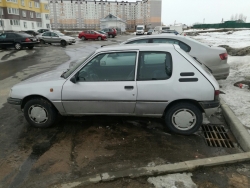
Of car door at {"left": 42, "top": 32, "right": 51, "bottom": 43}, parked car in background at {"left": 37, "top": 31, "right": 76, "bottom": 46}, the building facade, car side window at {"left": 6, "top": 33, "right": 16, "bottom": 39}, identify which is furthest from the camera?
the building facade

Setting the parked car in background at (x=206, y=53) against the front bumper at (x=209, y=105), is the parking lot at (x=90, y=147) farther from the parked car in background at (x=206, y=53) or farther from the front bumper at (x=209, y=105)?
the parked car in background at (x=206, y=53)

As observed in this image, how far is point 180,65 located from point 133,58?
85 centimetres

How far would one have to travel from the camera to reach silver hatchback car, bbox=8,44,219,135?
3.84 meters

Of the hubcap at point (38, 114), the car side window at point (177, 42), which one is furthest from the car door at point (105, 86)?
the car side window at point (177, 42)

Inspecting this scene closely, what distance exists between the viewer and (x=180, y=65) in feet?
12.6

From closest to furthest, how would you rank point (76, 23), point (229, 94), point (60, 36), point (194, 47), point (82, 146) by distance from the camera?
point (82, 146) → point (229, 94) → point (194, 47) → point (60, 36) → point (76, 23)

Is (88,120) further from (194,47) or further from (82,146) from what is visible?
(194,47)

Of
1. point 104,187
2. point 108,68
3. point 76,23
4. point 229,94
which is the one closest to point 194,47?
point 229,94

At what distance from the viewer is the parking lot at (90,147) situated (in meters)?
3.12

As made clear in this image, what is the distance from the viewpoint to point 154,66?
399 centimetres

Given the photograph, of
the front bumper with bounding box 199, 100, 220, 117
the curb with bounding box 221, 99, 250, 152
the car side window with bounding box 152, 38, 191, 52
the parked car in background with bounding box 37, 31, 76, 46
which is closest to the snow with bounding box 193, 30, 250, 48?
the car side window with bounding box 152, 38, 191, 52

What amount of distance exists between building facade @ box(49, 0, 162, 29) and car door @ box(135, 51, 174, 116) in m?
108

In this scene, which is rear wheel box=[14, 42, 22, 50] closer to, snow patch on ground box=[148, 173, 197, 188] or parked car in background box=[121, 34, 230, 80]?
parked car in background box=[121, 34, 230, 80]

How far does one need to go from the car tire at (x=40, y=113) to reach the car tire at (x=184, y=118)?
221 cm
